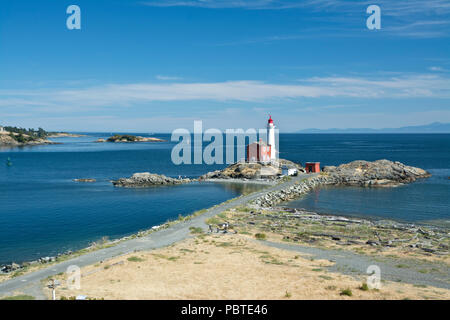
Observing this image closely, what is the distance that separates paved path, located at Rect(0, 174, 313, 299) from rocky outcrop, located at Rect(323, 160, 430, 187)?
35238mm

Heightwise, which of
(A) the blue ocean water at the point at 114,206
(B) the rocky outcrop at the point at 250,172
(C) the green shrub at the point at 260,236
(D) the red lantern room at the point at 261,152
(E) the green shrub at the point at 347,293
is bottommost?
(A) the blue ocean water at the point at 114,206

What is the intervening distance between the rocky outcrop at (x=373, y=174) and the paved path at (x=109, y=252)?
35.2m

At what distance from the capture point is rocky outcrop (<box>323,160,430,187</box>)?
217 ft

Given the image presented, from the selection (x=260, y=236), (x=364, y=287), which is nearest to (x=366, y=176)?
(x=260, y=236)

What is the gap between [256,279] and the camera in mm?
19203

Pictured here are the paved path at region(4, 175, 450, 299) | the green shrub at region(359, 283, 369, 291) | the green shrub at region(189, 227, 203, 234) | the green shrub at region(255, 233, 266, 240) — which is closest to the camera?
the green shrub at region(359, 283, 369, 291)

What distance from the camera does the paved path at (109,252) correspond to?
1748 centimetres

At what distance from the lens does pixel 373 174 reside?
67625mm

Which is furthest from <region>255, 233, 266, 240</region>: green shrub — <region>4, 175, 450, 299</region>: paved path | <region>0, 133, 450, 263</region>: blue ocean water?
<region>0, 133, 450, 263</region>: blue ocean water

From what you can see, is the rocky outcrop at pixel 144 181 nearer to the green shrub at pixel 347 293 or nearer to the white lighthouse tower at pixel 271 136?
the white lighthouse tower at pixel 271 136

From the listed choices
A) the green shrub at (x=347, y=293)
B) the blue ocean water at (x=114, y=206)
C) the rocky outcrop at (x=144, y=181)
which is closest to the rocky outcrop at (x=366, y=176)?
the blue ocean water at (x=114, y=206)

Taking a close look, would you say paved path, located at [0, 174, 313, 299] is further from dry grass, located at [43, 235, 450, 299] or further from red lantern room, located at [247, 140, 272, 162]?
red lantern room, located at [247, 140, 272, 162]
